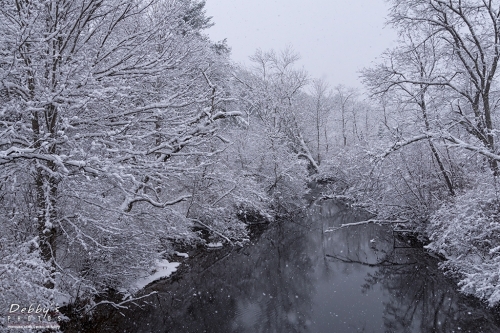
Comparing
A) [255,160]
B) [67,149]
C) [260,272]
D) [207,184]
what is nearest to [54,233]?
[67,149]

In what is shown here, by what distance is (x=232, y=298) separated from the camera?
31.0 ft

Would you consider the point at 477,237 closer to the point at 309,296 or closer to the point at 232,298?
the point at 309,296

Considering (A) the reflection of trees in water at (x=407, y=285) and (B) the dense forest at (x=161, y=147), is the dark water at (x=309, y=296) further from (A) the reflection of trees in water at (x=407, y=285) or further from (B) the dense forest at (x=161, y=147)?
(B) the dense forest at (x=161, y=147)

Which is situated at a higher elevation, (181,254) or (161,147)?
(161,147)

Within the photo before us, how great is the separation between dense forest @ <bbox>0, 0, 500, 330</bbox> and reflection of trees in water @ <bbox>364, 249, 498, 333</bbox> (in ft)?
1.75

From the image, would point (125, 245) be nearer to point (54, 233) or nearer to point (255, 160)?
point (54, 233)

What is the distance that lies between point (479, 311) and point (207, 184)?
10320mm

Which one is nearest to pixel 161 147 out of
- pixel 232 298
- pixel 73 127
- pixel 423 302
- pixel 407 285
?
pixel 73 127

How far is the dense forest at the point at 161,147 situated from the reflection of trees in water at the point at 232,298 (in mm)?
975

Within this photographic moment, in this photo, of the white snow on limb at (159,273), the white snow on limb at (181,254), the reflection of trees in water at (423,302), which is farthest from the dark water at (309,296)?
the white snow on limb at (181,254)

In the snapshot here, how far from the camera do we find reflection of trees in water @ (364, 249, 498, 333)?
304 inches

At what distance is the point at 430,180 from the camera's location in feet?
44.7

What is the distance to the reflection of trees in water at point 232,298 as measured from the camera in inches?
309

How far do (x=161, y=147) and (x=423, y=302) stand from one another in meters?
7.79
